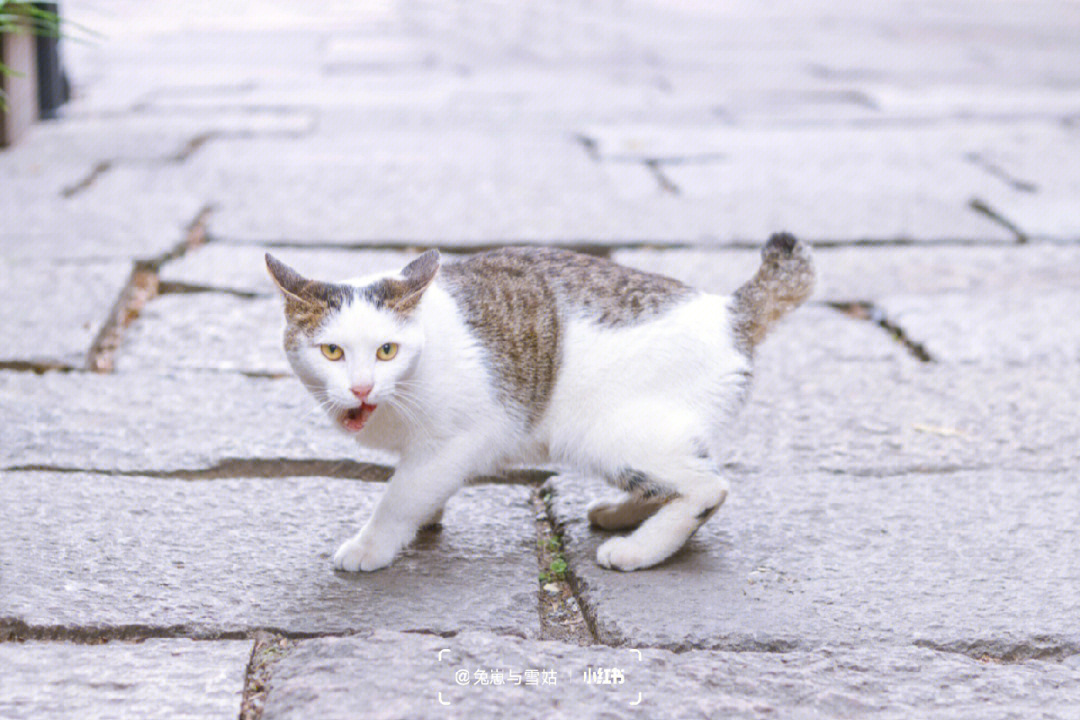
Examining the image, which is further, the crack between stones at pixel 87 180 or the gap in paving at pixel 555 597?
the crack between stones at pixel 87 180

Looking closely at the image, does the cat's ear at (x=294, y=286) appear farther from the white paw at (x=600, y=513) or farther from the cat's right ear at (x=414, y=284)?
the white paw at (x=600, y=513)

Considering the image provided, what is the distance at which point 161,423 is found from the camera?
3014mm

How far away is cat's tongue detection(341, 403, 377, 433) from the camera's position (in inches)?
87.7

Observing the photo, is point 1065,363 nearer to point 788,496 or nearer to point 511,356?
point 788,496

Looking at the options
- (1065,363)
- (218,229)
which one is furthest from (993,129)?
(218,229)

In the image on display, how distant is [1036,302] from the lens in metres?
3.99

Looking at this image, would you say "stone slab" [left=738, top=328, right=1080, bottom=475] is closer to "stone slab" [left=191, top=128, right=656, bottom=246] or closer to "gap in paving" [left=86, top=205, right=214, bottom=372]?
"stone slab" [left=191, top=128, right=656, bottom=246]

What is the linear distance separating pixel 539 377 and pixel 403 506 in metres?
0.36

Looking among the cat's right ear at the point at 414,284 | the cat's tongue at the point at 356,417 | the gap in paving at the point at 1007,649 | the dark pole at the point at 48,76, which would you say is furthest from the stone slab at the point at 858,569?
the dark pole at the point at 48,76

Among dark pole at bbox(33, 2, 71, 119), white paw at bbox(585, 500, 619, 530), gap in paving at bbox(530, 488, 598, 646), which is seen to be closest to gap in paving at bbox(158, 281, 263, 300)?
gap in paving at bbox(530, 488, 598, 646)

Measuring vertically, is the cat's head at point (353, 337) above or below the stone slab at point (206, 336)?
above

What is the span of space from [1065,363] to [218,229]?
9.87 feet

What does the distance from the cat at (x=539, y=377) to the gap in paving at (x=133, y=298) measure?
4.61 feet

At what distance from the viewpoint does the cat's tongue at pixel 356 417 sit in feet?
7.30
